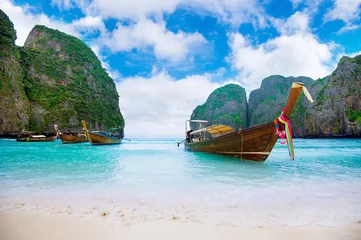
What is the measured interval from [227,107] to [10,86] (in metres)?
105

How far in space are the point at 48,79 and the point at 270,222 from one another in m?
72.5

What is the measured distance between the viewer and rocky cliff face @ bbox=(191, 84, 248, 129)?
392 ft

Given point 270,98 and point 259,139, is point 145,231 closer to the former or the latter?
point 259,139

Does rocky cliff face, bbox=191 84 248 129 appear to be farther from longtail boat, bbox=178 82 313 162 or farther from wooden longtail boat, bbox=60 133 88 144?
longtail boat, bbox=178 82 313 162

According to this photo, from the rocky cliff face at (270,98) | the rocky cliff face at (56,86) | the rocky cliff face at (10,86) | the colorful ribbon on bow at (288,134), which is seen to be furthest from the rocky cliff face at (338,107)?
the rocky cliff face at (10,86)

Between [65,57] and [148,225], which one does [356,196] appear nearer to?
[148,225]

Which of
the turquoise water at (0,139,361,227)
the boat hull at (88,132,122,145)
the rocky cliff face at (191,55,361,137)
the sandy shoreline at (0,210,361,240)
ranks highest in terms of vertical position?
the rocky cliff face at (191,55,361,137)

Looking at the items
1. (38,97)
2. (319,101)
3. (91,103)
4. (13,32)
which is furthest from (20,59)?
(319,101)

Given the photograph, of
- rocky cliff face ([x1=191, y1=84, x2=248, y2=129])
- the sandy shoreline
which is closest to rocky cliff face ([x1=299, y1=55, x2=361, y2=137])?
rocky cliff face ([x1=191, y1=84, x2=248, y2=129])

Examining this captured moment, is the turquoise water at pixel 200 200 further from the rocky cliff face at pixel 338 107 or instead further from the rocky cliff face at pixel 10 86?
the rocky cliff face at pixel 338 107

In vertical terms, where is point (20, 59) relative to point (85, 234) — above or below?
above

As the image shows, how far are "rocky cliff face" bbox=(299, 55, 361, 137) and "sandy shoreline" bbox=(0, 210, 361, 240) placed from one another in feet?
211

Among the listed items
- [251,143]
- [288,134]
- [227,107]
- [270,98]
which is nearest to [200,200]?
[288,134]

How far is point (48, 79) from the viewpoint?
6038 cm
